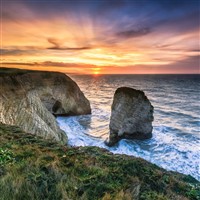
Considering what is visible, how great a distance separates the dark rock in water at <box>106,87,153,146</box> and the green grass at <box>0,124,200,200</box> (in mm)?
12897

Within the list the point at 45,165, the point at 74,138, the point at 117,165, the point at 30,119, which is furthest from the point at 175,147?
the point at 45,165

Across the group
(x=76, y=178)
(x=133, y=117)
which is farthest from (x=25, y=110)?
(x=76, y=178)

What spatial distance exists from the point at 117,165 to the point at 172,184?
1.49 meters

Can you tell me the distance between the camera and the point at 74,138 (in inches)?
746

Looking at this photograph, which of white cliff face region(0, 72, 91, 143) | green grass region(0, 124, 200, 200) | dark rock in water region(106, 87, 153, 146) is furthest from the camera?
dark rock in water region(106, 87, 153, 146)

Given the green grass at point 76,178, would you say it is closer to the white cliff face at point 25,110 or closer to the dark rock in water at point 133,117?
the white cliff face at point 25,110

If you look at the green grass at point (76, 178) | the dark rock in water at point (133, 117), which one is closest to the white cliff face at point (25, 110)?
the dark rock in water at point (133, 117)

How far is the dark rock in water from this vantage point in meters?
19.2

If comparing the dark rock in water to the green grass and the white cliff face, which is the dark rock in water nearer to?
the white cliff face

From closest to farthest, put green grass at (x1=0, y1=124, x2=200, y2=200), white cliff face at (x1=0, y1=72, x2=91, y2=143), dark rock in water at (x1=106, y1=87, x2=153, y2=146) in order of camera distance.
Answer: green grass at (x1=0, y1=124, x2=200, y2=200)
white cliff face at (x1=0, y1=72, x2=91, y2=143)
dark rock in water at (x1=106, y1=87, x2=153, y2=146)

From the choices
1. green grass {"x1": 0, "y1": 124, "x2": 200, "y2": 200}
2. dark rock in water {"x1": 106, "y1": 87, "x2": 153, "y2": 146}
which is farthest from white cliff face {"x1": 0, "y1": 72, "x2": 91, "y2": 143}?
green grass {"x1": 0, "y1": 124, "x2": 200, "y2": 200}

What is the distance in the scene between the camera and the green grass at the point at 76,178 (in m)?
3.96

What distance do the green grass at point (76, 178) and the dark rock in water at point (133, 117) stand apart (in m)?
12.9

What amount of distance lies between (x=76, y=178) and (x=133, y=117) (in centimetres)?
1514
